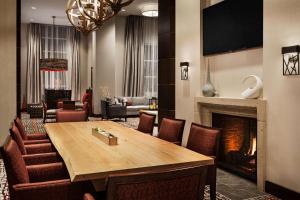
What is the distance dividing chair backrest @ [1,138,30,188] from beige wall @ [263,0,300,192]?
103 inches

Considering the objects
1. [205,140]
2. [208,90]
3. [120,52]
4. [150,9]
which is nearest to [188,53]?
[208,90]

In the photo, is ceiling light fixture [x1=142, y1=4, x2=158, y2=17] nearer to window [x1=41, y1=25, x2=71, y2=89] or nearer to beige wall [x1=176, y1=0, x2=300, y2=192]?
window [x1=41, y1=25, x2=71, y2=89]

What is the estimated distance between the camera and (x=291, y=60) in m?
3.10

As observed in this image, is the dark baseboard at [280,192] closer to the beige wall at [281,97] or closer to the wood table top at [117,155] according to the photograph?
the beige wall at [281,97]

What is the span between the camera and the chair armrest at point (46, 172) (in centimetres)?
231

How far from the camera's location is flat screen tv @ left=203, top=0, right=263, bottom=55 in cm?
376

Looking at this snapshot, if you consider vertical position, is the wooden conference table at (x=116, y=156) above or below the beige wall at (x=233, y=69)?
below

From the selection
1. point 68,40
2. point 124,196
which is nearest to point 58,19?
point 68,40

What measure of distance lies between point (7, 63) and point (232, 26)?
12.2 feet

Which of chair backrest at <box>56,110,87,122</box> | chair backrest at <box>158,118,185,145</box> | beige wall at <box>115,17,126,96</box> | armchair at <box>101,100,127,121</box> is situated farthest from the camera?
beige wall at <box>115,17,126,96</box>

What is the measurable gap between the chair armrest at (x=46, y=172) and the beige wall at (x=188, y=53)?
10.1 feet

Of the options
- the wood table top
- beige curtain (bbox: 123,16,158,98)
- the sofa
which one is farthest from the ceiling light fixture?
the wood table top

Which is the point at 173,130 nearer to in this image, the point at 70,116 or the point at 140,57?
the point at 70,116

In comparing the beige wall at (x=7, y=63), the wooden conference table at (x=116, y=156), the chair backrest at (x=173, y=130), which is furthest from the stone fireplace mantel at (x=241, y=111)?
the beige wall at (x=7, y=63)
